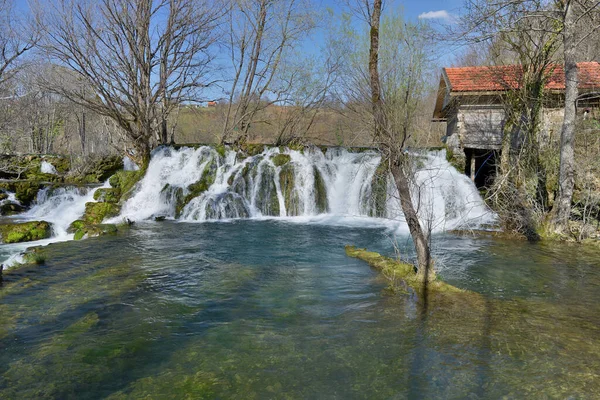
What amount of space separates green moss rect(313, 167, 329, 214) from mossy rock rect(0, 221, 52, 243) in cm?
806

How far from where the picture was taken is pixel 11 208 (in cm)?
1315

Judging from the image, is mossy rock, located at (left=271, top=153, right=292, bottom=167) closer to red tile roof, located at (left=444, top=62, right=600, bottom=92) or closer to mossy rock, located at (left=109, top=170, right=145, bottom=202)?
mossy rock, located at (left=109, top=170, right=145, bottom=202)

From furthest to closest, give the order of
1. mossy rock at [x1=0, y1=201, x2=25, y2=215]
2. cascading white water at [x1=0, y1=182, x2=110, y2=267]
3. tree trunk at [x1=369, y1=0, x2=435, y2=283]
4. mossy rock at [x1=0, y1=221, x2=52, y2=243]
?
mossy rock at [x1=0, y1=201, x2=25, y2=215]
cascading white water at [x1=0, y1=182, x2=110, y2=267]
mossy rock at [x1=0, y1=221, x2=52, y2=243]
tree trunk at [x1=369, y1=0, x2=435, y2=283]

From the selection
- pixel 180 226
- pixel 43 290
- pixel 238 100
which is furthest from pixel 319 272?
pixel 238 100

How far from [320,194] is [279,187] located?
Answer: 1470 millimetres

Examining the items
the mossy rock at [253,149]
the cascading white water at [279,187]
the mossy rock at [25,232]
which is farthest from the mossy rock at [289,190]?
the mossy rock at [25,232]

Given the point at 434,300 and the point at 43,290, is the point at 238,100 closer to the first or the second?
the point at 43,290

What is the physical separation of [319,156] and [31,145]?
2746 centimetres

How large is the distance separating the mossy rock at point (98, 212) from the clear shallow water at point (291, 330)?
4.65m

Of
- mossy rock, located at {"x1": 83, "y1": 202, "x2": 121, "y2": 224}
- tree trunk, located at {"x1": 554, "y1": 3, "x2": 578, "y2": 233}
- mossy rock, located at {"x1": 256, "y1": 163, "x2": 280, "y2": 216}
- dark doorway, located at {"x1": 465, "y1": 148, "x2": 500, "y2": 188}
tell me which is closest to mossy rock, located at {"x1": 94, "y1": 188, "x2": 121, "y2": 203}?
mossy rock, located at {"x1": 83, "y1": 202, "x2": 121, "y2": 224}

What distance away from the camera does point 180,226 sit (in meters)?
11.8

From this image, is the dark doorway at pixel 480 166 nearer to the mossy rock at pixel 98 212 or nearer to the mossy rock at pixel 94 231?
the mossy rock at pixel 94 231

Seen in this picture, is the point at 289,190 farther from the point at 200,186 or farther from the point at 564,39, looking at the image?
the point at 564,39

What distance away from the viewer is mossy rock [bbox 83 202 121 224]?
1233cm
